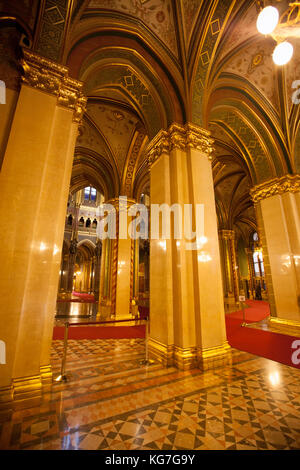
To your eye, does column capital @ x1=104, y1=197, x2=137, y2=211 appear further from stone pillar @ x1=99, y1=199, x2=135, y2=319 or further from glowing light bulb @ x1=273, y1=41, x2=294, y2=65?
glowing light bulb @ x1=273, y1=41, x2=294, y2=65

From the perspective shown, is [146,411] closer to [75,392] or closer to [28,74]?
[75,392]

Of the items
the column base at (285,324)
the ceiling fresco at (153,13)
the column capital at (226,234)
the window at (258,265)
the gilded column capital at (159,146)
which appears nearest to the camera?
the ceiling fresco at (153,13)

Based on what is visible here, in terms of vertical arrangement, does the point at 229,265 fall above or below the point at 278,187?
below

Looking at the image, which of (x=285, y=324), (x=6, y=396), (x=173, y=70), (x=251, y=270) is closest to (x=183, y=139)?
(x=173, y=70)

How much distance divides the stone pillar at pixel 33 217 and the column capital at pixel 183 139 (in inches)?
85.3

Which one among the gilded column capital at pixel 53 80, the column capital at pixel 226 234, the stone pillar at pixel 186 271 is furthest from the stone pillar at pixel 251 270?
the gilded column capital at pixel 53 80

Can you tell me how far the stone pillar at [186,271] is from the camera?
373 cm

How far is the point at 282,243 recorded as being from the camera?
22.6 ft

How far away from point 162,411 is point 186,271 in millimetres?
2278

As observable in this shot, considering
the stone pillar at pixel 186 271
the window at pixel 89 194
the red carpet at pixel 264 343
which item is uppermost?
the window at pixel 89 194

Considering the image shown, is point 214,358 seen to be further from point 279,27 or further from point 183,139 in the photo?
point 279,27

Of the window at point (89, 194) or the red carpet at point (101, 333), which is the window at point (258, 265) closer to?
the red carpet at point (101, 333)

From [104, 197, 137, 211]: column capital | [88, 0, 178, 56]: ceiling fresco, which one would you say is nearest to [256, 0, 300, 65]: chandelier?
[88, 0, 178, 56]: ceiling fresco
